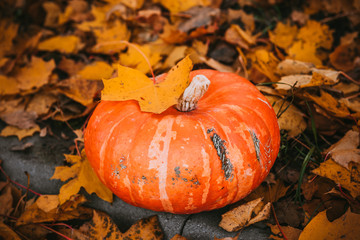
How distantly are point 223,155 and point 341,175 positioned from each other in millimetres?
604

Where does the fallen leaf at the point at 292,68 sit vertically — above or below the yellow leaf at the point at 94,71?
above

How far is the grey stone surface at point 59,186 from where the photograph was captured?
4.33ft

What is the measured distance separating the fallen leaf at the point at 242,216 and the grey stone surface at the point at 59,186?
5 centimetres

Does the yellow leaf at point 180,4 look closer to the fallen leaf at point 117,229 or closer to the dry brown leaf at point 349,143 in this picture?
the dry brown leaf at point 349,143

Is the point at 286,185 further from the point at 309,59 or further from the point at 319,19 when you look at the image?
the point at 319,19

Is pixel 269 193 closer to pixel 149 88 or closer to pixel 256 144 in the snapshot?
pixel 256 144

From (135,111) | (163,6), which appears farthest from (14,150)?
(163,6)

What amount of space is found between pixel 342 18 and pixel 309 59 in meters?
0.66

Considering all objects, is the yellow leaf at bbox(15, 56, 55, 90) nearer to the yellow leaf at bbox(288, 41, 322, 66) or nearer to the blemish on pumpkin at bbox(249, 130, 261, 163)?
the blemish on pumpkin at bbox(249, 130, 261, 163)

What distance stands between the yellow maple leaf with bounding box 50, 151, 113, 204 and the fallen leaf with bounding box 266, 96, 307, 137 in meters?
1.04

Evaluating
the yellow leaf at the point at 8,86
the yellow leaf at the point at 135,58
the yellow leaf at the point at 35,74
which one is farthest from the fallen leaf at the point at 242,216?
the yellow leaf at the point at 8,86

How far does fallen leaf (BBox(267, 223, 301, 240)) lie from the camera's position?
4.06 feet

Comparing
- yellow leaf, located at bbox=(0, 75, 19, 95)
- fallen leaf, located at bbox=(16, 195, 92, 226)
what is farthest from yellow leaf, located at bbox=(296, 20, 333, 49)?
yellow leaf, located at bbox=(0, 75, 19, 95)

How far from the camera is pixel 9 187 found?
162 cm
